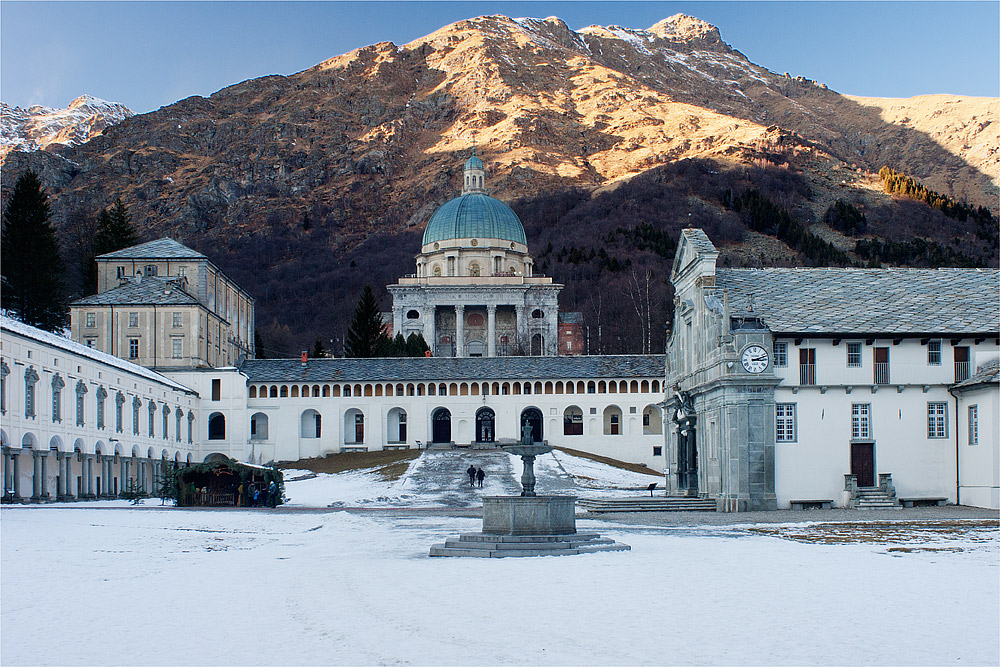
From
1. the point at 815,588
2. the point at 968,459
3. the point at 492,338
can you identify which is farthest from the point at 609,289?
the point at 815,588

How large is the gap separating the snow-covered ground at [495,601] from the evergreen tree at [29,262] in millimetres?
58451

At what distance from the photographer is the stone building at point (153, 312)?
3465 inches

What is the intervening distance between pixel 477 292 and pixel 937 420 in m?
81.7

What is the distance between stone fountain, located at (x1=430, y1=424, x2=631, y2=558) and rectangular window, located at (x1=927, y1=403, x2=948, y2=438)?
24820 mm

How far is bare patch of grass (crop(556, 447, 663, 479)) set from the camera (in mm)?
81188

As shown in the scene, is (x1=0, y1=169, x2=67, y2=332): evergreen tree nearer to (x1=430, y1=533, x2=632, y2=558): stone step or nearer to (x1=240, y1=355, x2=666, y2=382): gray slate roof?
(x1=240, y1=355, x2=666, y2=382): gray slate roof

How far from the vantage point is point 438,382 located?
91.1 meters

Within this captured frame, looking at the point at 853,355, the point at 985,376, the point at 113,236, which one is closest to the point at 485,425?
the point at 113,236

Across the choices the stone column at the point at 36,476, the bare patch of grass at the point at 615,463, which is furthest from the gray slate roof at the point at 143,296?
the stone column at the point at 36,476

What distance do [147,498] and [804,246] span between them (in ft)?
459

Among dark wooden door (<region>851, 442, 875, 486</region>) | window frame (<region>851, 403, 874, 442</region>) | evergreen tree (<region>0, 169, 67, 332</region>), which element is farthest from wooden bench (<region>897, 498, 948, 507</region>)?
evergreen tree (<region>0, 169, 67, 332</region>)

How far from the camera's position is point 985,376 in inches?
1857

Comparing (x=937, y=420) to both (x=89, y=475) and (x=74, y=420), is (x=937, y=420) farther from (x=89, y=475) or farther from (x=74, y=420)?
(x=89, y=475)

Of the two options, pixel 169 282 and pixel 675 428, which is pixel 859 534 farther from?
pixel 169 282
